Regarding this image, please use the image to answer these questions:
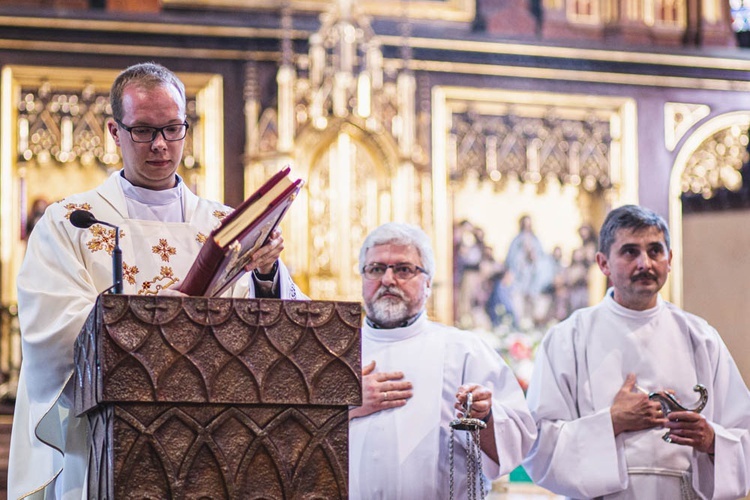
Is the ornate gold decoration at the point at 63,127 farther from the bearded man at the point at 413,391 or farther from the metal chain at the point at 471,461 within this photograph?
the metal chain at the point at 471,461

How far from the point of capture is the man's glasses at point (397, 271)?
4.46 metres

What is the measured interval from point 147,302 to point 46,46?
6.67 m

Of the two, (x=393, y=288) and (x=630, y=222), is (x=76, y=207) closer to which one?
(x=393, y=288)

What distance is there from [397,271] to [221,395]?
176cm

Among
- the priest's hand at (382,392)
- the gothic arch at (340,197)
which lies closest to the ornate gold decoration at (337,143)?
the gothic arch at (340,197)

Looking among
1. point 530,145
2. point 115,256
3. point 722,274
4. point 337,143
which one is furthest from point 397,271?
point 530,145

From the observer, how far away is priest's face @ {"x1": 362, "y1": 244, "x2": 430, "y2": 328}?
4469mm

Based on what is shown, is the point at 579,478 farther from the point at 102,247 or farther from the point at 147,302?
the point at 147,302

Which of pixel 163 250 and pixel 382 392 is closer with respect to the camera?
pixel 163 250

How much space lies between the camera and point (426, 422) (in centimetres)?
440

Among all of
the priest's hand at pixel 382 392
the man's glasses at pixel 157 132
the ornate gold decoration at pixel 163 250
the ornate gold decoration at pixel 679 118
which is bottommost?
the priest's hand at pixel 382 392

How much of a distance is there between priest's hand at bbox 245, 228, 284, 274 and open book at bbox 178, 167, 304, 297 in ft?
0.41

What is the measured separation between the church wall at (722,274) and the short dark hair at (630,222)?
2538mm

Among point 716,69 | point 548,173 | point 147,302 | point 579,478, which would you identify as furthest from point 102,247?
point 716,69
